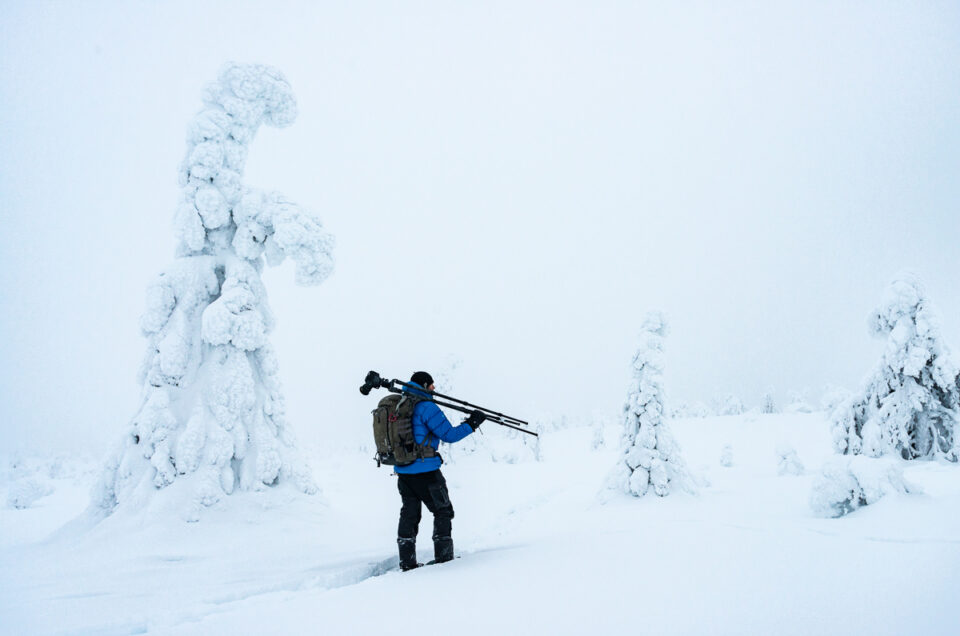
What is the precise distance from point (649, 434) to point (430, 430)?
8.70 meters

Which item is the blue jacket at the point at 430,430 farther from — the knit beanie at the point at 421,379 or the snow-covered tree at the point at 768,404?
the snow-covered tree at the point at 768,404

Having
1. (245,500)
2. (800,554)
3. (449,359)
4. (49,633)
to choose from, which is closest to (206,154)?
(245,500)

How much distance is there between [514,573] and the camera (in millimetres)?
4004

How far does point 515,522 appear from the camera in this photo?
10281mm

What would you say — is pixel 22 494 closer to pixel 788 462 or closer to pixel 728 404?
pixel 788 462

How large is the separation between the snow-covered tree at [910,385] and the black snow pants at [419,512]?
1351 cm

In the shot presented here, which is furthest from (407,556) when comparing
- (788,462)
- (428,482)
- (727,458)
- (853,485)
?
(727,458)

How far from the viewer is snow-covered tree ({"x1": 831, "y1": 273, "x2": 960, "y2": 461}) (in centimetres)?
1243

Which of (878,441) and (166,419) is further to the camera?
(878,441)

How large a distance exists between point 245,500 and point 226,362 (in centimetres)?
324

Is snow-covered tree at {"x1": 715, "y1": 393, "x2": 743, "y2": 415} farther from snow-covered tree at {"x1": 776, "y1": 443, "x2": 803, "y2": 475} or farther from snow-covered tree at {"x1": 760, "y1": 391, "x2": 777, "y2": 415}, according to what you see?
snow-covered tree at {"x1": 776, "y1": 443, "x2": 803, "y2": 475}

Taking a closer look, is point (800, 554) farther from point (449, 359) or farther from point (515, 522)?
point (449, 359)

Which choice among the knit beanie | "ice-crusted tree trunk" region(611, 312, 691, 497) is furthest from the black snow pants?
"ice-crusted tree trunk" region(611, 312, 691, 497)

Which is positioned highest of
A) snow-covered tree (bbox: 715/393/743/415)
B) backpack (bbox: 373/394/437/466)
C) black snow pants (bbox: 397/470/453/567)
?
backpack (bbox: 373/394/437/466)
